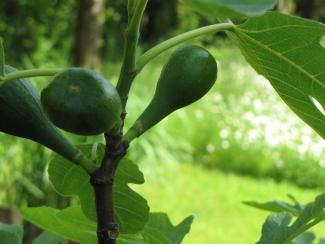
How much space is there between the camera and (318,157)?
22.7 feet

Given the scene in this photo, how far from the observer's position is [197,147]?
24.8ft

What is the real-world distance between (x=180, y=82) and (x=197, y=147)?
272 inches

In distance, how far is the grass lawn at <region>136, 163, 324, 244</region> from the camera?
207 inches

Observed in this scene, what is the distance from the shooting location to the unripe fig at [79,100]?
544mm

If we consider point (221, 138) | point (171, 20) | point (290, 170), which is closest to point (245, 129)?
point (221, 138)

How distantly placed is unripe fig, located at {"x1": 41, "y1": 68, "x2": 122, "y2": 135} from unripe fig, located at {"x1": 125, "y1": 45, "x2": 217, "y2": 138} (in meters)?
0.09

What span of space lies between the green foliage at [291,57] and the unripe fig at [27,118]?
0.66ft

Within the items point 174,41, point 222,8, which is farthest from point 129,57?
point 222,8

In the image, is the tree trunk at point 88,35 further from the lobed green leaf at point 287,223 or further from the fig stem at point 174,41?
the fig stem at point 174,41

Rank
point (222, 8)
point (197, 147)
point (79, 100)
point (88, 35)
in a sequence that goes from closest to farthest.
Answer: point (222, 8) → point (79, 100) → point (88, 35) → point (197, 147)

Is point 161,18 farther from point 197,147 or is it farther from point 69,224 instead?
point 69,224

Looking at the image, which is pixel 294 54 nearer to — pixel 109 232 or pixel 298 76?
pixel 298 76

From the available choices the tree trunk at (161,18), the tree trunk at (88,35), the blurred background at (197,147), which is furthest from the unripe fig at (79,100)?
the tree trunk at (161,18)

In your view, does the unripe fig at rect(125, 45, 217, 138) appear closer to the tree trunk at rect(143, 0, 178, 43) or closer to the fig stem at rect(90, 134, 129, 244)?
the fig stem at rect(90, 134, 129, 244)
